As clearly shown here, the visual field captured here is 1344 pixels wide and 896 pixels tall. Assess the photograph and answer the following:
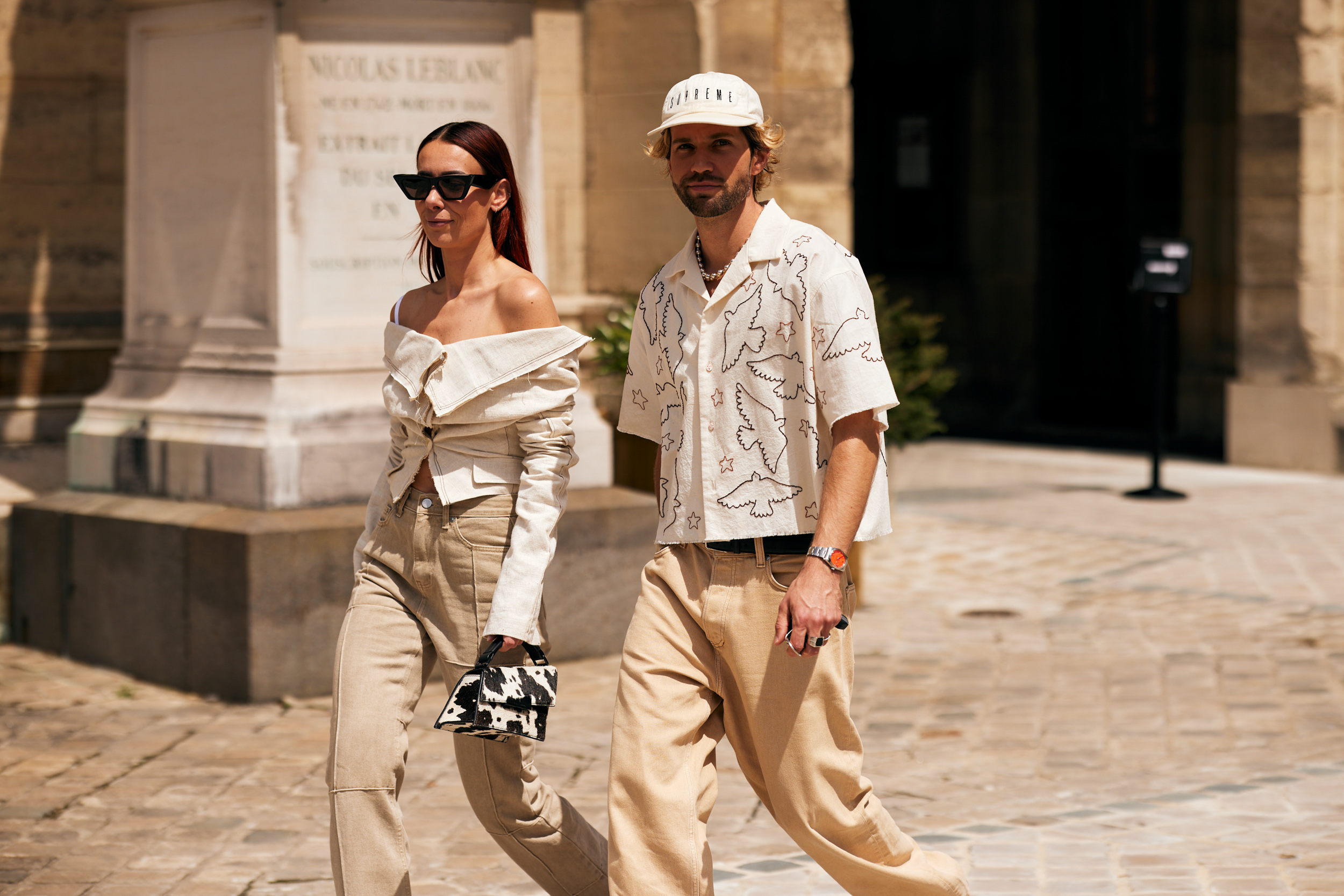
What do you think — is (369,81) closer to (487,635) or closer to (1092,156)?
(487,635)

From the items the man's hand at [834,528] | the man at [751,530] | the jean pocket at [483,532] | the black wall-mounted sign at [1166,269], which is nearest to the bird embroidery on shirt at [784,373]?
the man at [751,530]

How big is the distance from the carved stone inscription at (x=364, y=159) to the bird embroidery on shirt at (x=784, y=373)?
12.5ft

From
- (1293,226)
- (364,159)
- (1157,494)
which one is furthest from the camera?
(1293,226)

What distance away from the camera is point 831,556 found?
361cm

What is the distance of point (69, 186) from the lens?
28.7 feet

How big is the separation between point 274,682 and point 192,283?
170 cm

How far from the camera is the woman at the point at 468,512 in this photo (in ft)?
12.8

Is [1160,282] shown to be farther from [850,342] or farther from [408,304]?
[850,342]

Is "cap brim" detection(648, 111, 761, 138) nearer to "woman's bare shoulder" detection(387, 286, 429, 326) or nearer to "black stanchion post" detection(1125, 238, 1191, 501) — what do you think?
"woman's bare shoulder" detection(387, 286, 429, 326)

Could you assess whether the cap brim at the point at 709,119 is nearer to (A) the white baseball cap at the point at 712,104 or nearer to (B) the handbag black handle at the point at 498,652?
(A) the white baseball cap at the point at 712,104

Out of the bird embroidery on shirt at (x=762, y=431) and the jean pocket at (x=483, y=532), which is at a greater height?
the bird embroidery on shirt at (x=762, y=431)

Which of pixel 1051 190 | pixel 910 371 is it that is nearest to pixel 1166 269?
pixel 910 371

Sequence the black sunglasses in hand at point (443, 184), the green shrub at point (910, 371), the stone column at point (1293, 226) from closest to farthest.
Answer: the black sunglasses in hand at point (443, 184) < the green shrub at point (910, 371) < the stone column at point (1293, 226)

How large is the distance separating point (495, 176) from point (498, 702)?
1.15m
